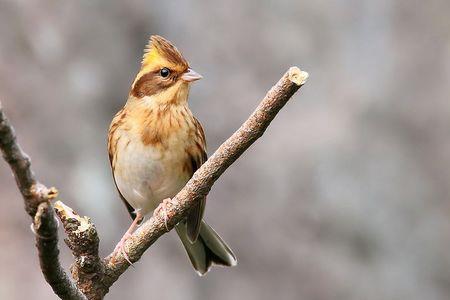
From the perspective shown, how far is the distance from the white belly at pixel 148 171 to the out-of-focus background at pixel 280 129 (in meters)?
1.63

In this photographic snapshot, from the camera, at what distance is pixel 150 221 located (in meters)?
3.92

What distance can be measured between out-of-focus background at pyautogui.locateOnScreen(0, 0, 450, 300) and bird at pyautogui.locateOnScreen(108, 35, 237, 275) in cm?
177

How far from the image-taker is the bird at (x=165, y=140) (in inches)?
203

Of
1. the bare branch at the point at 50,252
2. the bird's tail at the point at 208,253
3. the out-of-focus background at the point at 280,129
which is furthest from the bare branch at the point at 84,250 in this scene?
the out-of-focus background at the point at 280,129

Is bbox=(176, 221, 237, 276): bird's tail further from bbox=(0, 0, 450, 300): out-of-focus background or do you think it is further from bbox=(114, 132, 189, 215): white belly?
bbox=(0, 0, 450, 300): out-of-focus background

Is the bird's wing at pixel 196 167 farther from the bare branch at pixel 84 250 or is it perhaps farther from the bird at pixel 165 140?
the bare branch at pixel 84 250

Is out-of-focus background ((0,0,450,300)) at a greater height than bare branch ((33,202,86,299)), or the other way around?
out-of-focus background ((0,0,450,300))

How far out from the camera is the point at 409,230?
7.80 meters

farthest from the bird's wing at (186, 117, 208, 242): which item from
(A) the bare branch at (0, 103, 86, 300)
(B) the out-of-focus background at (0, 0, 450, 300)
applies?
(B) the out-of-focus background at (0, 0, 450, 300)

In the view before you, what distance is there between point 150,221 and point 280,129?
3.86 metres

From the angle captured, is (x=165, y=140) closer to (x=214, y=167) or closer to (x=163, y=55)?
(x=163, y=55)

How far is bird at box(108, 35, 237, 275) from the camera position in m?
5.15

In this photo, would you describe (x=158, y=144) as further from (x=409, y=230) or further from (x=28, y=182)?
(x=409, y=230)

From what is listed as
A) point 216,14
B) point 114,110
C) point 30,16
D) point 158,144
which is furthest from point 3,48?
point 158,144
